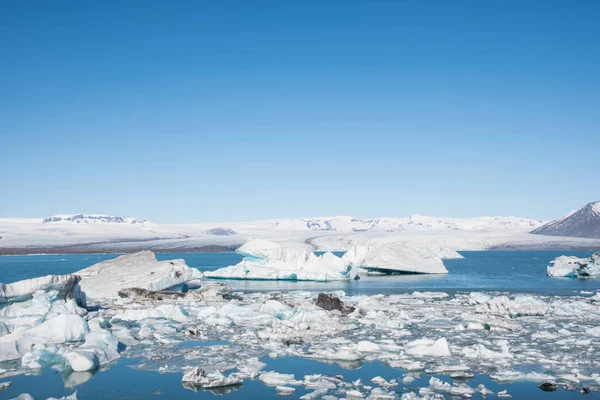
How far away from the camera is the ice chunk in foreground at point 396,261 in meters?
26.6

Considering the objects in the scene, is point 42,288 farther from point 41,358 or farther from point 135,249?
point 135,249

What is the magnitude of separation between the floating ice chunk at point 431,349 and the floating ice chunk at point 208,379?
2630 mm

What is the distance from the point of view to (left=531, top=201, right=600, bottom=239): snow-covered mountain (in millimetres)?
102419

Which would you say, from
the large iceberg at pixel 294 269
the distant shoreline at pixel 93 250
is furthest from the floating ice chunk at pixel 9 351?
the distant shoreline at pixel 93 250

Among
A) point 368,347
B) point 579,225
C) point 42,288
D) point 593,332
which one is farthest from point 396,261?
point 579,225

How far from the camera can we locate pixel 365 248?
28984mm

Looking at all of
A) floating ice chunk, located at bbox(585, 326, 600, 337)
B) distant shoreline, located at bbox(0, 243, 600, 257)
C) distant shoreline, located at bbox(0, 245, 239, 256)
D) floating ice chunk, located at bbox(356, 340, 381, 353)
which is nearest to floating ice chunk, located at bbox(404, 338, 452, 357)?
floating ice chunk, located at bbox(356, 340, 381, 353)

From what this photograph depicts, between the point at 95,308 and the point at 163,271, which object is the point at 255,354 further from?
the point at 163,271

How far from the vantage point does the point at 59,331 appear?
8398 millimetres

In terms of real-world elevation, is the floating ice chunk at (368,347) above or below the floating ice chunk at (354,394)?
above

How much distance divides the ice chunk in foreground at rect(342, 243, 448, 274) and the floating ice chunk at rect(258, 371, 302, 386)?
19896 millimetres

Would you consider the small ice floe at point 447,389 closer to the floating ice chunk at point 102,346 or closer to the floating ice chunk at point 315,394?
the floating ice chunk at point 315,394

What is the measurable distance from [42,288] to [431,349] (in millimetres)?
7999

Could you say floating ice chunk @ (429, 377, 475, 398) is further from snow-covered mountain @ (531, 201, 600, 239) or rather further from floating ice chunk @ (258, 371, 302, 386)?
snow-covered mountain @ (531, 201, 600, 239)
